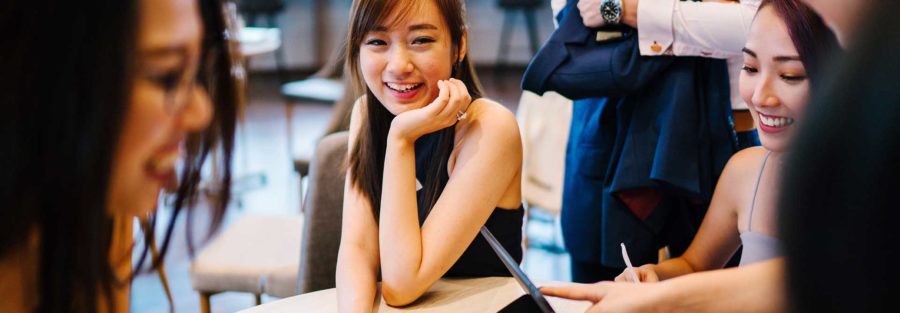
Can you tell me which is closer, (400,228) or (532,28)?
(400,228)

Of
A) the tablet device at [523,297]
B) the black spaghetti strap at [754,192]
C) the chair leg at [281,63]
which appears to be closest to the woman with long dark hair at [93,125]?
the tablet device at [523,297]

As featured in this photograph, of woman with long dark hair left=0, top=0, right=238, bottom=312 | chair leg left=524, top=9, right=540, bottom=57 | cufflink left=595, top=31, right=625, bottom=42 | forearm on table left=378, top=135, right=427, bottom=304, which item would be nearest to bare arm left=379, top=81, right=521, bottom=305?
forearm on table left=378, top=135, right=427, bottom=304

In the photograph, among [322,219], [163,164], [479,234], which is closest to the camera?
[163,164]

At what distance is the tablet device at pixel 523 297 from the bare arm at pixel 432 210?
127 millimetres

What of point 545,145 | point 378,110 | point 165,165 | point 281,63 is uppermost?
point 165,165

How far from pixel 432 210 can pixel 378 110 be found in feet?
0.97

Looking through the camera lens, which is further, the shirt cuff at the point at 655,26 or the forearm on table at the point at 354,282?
the shirt cuff at the point at 655,26

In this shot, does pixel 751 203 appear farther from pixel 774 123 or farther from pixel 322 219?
pixel 322 219

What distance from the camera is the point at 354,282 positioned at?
1656 mm

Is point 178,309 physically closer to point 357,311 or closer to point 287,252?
point 287,252

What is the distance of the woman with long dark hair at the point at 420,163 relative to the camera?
1.65 m

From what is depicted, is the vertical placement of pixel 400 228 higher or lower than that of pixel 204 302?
higher

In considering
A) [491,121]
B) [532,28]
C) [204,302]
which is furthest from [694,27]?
[532,28]

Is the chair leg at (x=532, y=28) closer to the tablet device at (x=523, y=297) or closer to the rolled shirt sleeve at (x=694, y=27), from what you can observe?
the rolled shirt sleeve at (x=694, y=27)
